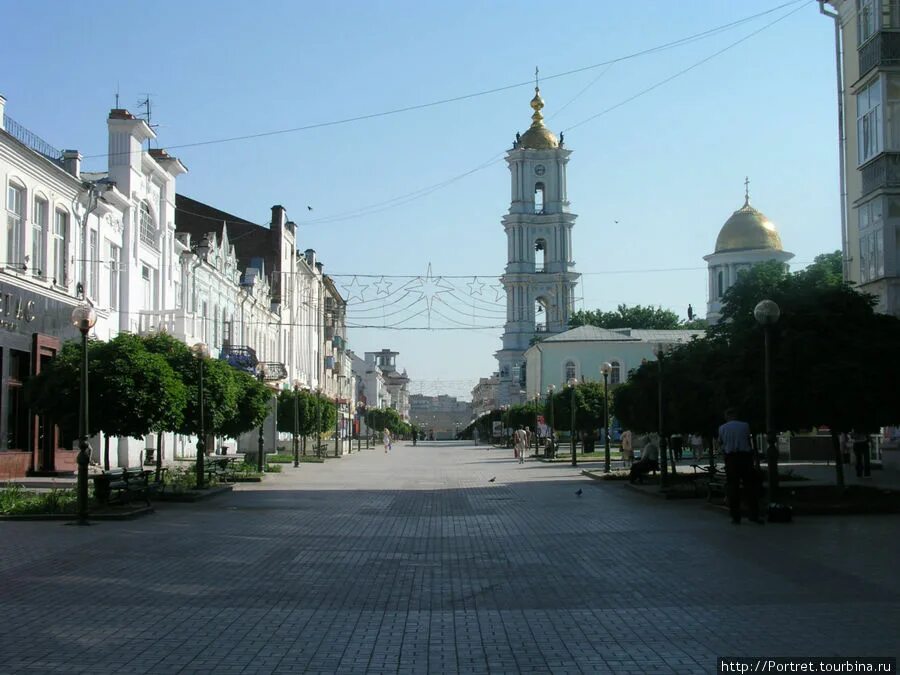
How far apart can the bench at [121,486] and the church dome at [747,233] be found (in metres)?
81.2

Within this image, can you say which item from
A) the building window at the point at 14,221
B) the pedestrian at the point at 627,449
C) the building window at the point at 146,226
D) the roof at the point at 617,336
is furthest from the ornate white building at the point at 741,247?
the building window at the point at 14,221

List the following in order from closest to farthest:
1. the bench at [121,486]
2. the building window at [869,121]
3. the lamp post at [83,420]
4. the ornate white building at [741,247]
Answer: the lamp post at [83,420] < the bench at [121,486] < the building window at [869,121] < the ornate white building at [741,247]

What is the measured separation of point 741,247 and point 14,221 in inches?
2992

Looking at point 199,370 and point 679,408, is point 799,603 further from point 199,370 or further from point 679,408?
point 199,370

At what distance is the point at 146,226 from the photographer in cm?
4153

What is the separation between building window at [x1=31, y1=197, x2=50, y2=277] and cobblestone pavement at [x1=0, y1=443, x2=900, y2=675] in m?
13.5

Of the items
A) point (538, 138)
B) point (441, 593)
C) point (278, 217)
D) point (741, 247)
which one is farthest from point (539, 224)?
point (441, 593)

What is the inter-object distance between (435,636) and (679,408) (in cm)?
1852

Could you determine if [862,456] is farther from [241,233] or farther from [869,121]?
[241,233]

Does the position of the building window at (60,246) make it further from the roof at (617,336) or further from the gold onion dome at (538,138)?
the gold onion dome at (538,138)

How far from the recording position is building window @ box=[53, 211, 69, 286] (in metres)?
32.1

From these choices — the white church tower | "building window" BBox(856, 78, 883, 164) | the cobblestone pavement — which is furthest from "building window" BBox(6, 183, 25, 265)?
the white church tower

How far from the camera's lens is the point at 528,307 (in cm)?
11956

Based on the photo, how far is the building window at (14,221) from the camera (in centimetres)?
2881
